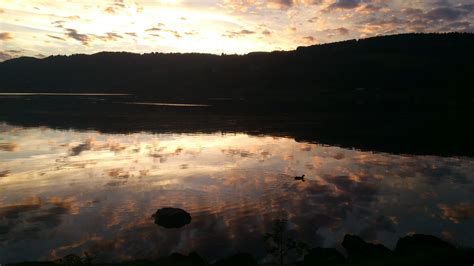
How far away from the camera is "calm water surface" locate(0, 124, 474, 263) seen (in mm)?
26875

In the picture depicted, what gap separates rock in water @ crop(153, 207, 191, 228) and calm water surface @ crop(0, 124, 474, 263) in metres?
0.69

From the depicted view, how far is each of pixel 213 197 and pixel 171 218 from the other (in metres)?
7.85

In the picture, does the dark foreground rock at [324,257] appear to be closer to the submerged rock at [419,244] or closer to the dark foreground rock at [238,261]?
the dark foreground rock at [238,261]

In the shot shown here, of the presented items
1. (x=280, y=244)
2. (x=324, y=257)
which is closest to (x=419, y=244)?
(x=324, y=257)

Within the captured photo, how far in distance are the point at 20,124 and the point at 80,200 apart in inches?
2563

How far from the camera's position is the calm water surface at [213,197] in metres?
26.9

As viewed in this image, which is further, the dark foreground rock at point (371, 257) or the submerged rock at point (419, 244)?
the submerged rock at point (419, 244)

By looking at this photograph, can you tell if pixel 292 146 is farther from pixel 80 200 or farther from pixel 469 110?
pixel 469 110

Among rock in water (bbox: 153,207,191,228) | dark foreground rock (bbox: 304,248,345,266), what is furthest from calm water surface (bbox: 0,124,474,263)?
dark foreground rock (bbox: 304,248,345,266)

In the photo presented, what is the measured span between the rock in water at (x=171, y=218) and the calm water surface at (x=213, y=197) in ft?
2.26

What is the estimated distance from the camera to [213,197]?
36844 millimetres

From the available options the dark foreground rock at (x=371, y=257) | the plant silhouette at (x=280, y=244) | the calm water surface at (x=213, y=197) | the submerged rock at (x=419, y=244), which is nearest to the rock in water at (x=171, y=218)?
the calm water surface at (x=213, y=197)

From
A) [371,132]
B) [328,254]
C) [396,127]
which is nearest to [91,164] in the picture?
[328,254]

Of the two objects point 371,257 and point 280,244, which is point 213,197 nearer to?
point 280,244
